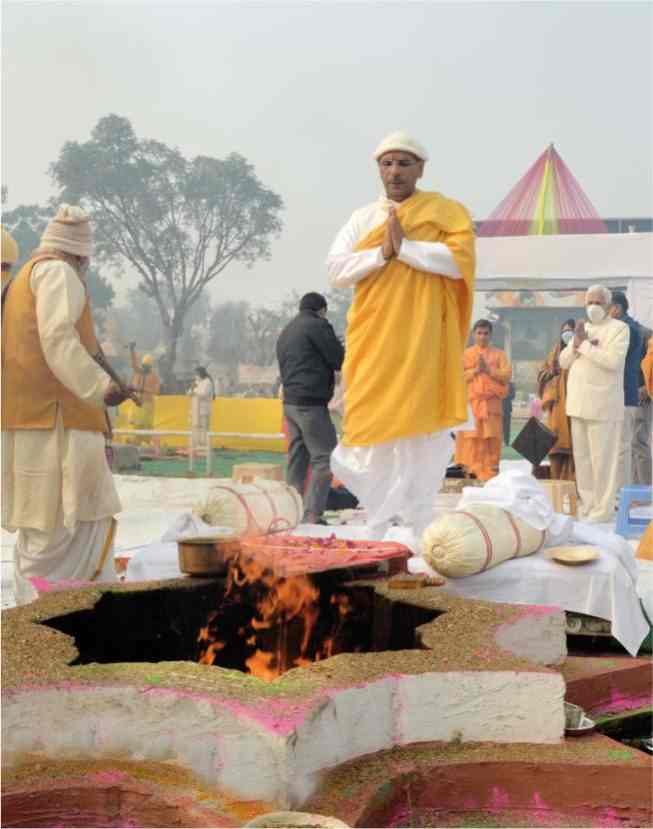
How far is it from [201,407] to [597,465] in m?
7.33

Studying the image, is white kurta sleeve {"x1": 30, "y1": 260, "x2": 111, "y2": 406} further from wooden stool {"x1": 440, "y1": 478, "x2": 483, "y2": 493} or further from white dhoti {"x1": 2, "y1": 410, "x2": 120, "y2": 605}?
wooden stool {"x1": 440, "y1": 478, "x2": 483, "y2": 493}

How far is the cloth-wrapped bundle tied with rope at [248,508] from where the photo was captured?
487 cm

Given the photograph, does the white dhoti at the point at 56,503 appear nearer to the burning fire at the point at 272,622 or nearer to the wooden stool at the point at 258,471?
the burning fire at the point at 272,622

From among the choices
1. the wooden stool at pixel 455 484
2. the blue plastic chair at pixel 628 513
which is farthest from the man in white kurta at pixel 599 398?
the wooden stool at pixel 455 484

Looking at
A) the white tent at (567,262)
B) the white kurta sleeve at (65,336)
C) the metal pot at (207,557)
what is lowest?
the metal pot at (207,557)

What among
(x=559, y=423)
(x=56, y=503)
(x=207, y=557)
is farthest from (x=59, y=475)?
(x=559, y=423)

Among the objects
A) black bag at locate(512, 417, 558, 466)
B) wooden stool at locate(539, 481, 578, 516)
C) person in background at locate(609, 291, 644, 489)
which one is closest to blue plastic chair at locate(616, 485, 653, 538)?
wooden stool at locate(539, 481, 578, 516)

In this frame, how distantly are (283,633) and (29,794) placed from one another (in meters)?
1.39

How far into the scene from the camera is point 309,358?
7.32 meters

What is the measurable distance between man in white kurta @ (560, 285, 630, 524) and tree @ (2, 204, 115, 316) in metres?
7.87

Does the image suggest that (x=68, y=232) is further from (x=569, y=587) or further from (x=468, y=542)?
(x=569, y=587)

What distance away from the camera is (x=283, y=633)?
12.4 feet

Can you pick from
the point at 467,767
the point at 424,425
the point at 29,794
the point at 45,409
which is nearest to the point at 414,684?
the point at 467,767

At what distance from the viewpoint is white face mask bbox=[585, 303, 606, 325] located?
9000 mm
